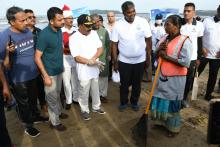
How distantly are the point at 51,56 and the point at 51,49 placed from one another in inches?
4.5

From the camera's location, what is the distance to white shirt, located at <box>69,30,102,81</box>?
4426 millimetres

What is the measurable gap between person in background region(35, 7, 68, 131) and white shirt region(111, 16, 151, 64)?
47.0 inches

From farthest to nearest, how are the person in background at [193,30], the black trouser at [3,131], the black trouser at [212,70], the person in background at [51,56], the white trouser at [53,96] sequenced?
the black trouser at [212,70], the person in background at [193,30], the white trouser at [53,96], the person in background at [51,56], the black trouser at [3,131]

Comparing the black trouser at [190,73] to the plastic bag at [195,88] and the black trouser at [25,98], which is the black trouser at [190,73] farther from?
the black trouser at [25,98]

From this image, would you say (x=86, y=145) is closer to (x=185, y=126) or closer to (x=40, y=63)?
(x=40, y=63)

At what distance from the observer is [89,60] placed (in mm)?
4414

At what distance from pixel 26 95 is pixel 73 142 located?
104 cm

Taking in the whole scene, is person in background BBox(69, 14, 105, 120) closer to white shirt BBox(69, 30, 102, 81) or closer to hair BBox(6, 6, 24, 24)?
white shirt BBox(69, 30, 102, 81)

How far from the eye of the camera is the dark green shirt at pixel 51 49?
12.6 feet

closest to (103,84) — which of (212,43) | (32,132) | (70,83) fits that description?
(70,83)

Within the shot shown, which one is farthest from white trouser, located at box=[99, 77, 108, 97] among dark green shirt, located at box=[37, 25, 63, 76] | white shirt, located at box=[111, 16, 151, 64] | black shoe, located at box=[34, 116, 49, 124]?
dark green shirt, located at box=[37, 25, 63, 76]

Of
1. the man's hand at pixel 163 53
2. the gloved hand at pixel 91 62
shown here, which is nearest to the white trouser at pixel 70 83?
the gloved hand at pixel 91 62

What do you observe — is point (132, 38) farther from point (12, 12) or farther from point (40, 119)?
point (40, 119)

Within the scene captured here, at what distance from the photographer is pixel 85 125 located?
4.63m
